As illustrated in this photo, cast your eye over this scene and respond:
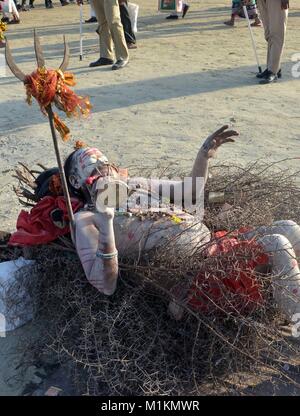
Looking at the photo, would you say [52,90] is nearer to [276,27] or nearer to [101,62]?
[276,27]

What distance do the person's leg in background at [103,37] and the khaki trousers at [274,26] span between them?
1962 mm

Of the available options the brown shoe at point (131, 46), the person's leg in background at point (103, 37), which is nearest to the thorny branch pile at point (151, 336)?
the person's leg in background at point (103, 37)

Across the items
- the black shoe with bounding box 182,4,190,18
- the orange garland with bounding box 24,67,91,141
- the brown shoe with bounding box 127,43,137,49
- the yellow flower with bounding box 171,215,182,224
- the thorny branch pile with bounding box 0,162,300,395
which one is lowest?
the black shoe with bounding box 182,4,190,18

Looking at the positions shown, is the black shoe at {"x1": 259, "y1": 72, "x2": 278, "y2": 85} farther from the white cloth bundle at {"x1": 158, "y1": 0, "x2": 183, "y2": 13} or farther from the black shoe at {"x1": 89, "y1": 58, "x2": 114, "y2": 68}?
the white cloth bundle at {"x1": 158, "y1": 0, "x2": 183, "y2": 13}

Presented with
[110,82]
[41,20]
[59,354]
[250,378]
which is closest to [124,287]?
[59,354]

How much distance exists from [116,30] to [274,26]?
6.40 ft

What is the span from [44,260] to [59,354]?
466 millimetres

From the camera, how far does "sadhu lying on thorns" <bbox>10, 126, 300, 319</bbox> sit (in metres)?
2.31

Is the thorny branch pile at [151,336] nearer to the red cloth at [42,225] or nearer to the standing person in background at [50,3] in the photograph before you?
the red cloth at [42,225]

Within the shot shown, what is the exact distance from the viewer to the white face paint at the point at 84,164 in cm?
249

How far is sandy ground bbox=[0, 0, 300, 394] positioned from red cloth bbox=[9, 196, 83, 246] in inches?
18.4

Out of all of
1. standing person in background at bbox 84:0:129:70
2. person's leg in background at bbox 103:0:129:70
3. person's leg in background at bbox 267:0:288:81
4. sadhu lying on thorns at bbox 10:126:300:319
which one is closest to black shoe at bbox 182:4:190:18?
standing person in background at bbox 84:0:129:70
